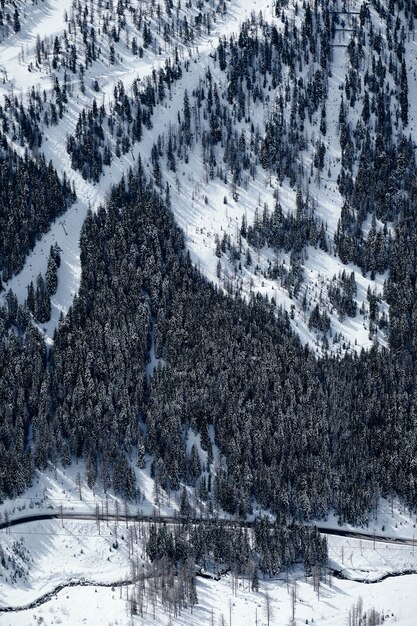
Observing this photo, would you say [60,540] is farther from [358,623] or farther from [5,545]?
[358,623]

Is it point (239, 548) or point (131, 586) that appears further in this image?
point (239, 548)

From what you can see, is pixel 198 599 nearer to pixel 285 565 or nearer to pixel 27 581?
pixel 285 565

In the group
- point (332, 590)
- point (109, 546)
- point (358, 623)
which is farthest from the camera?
point (109, 546)

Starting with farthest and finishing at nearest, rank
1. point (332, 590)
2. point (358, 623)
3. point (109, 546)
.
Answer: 1. point (109, 546)
2. point (332, 590)
3. point (358, 623)

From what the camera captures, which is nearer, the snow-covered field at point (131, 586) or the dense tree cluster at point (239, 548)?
the snow-covered field at point (131, 586)

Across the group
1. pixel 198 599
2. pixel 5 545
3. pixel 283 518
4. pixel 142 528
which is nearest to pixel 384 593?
pixel 283 518

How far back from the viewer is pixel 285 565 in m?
184

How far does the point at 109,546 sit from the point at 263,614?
42.1 meters

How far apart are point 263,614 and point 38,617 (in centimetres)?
4688

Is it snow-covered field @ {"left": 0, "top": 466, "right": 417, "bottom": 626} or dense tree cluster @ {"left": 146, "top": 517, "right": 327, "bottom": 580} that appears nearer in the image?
snow-covered field @ {"left": 0, "top": 466, "right": 417, "bottom": 626}

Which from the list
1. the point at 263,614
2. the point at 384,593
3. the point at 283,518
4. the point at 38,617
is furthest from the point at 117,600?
the point at 384,593

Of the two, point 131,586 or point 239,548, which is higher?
point 239,548

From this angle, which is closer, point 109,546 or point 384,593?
point 384,593

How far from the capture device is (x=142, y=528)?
19300cm
